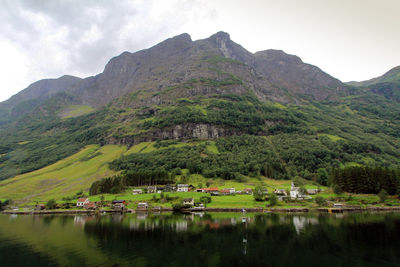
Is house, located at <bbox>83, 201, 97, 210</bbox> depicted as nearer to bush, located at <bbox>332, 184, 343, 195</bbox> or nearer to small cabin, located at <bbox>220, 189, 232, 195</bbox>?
small cabin, located at <bbox>220, 189, 232, 195</bbox>

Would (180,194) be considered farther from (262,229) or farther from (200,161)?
(262,229)

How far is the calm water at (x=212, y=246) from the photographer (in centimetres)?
3841

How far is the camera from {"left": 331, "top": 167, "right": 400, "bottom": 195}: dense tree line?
334ft

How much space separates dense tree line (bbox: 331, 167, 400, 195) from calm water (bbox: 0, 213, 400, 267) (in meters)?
42.5

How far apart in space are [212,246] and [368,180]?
93288 mm

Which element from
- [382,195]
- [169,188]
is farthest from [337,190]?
[169,188]

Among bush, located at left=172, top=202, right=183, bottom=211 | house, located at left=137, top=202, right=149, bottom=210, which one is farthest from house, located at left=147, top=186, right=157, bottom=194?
bush, located at left=172, top=202, right=183, bottom=211

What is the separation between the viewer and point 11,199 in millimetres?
153000

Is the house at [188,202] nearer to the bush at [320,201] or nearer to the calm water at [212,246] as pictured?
the calm water at [212,246]

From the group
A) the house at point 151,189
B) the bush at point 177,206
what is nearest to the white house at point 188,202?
the bush at point 177,206

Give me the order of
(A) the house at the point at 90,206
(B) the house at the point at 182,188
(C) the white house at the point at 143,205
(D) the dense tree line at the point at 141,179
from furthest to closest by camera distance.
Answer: (D) the dense tree line at the point at 141,179 → (B) the house at the point at 182,188 → (A) the house at the point at 90,206 → (C) the white house at the point at 143,205

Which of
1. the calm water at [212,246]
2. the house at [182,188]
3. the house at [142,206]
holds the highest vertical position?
the house at [182,188]

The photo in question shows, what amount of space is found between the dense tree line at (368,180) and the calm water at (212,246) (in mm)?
42458

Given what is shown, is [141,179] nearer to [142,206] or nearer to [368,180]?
[142,206]
